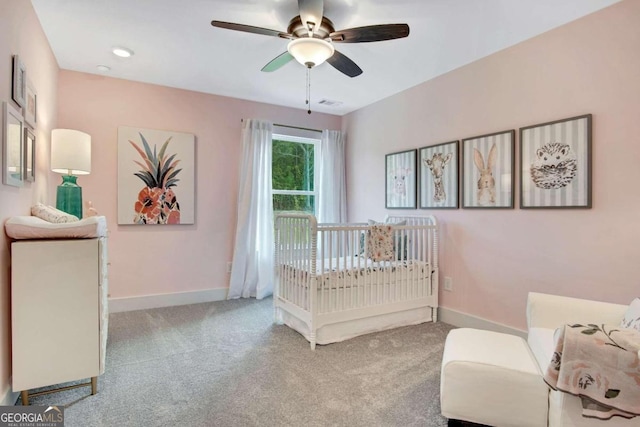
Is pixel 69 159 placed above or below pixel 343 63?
below

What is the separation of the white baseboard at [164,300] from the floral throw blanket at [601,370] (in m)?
3.42

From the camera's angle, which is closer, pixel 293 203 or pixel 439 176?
pixel 439 176

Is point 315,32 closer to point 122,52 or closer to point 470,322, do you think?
point 122,52

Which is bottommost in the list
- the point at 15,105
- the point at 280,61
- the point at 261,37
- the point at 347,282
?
the point at 347,282

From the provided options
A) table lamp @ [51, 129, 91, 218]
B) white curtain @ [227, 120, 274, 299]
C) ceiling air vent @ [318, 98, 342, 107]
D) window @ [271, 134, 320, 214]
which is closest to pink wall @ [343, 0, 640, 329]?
ceiling air vent @ [318, 98, 342, 107]

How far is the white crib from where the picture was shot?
2.66 meters

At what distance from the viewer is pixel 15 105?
187cm

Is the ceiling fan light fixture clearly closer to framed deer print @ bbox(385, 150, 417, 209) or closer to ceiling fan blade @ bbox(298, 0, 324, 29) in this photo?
ceiling fan blade @ bbox(298, 0, 324, 29)

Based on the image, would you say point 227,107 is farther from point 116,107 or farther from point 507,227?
point 507,227

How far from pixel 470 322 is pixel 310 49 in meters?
2.66

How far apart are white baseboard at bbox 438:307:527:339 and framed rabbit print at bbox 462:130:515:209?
3.29ft

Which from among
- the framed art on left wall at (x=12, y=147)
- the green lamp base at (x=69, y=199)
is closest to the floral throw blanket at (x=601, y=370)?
the framed art on left wall at (x=12, y=147)

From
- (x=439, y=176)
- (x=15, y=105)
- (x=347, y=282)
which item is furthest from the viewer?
(x=439, y=176)

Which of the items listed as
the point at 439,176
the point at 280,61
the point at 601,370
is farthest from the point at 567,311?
the point at 280,61
